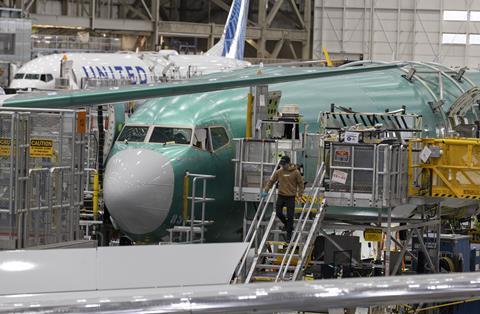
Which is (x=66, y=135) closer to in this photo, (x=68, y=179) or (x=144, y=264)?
(x=68, y=179)

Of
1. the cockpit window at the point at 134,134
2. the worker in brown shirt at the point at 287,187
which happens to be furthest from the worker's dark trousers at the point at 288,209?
the cockpit window at the point at 134,134

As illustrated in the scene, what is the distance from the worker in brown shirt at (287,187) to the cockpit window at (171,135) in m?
2.67

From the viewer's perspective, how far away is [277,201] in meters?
20.1

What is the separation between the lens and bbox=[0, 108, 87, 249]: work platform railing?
1547 cm

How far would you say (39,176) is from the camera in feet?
53.2

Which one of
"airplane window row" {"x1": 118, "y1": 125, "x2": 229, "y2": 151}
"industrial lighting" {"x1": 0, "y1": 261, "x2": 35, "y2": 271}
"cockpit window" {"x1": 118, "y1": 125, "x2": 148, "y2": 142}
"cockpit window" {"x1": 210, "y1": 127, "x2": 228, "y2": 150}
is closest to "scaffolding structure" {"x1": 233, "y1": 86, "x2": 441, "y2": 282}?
"cockpit window" {"x1": 210, "y1": 127, "x2": 228, "y2": 150}

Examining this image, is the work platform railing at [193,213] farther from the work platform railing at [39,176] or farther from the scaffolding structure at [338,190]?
the work platform railing at [39,176]

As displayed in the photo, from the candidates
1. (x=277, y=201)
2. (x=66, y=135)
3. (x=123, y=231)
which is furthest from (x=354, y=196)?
(x=66, y=135)

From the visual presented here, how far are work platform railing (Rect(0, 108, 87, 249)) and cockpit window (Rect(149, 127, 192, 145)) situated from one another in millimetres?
4668

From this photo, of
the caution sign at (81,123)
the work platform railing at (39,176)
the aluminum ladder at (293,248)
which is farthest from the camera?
the aluminum ladder at (293,248)

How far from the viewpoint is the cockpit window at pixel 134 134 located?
22283 millimetres

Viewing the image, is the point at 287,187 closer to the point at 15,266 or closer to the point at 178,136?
the point at 178,136

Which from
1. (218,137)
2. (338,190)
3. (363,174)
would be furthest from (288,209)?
(218,137)

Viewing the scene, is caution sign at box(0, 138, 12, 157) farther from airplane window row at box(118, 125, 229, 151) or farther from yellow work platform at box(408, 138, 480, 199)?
yellow work platform at box(408, 138, 480, 199)
